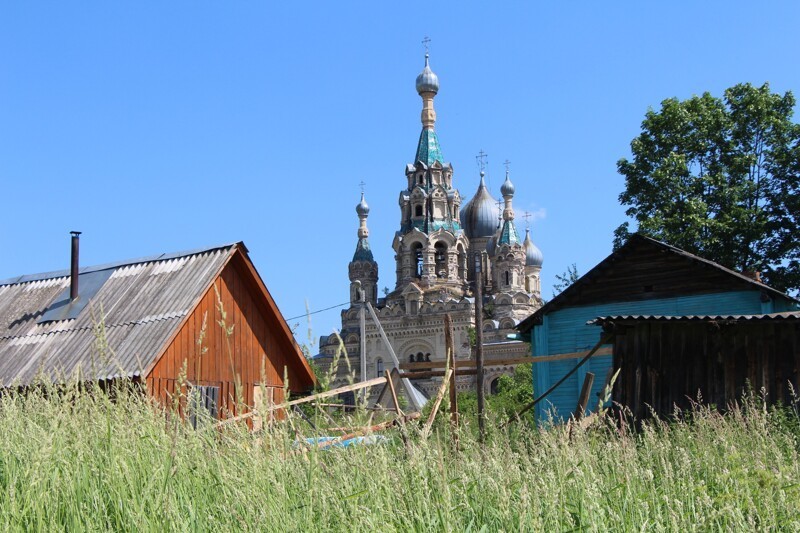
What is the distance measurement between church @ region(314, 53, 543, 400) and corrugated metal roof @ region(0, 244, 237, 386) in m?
52.8

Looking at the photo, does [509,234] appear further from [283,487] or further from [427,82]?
[283,487]

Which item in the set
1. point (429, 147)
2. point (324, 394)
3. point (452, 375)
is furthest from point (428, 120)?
point (324, 394)

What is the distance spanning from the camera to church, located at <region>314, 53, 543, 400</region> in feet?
245

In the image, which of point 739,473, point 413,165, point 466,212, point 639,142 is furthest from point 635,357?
point 466,212

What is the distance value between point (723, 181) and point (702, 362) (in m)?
16.0

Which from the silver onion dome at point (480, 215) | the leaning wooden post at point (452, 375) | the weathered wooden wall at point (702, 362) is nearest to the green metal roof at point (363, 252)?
the silver onion dome at point (480, 215)

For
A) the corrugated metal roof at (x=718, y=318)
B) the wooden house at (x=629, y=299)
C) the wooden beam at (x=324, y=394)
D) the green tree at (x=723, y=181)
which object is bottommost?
the wooden beam at (x=324, y=394)

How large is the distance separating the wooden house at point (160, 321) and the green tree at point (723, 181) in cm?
1393

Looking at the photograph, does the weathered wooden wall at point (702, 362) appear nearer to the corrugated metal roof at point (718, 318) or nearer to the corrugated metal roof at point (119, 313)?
the corrugated metal roof at point (718, 318)

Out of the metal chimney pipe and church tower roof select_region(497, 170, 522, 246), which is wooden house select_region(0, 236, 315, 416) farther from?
church tower roof select_region(497, 170, 522, 246)

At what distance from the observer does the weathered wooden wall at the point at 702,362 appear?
13125 mm

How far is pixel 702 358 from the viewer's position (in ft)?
44.7

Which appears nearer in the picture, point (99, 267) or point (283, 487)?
point (283, 487)

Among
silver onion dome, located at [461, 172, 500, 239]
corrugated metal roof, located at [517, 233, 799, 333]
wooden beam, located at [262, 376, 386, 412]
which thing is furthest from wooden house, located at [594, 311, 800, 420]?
silver onion dome, located at [461, 172, 500, 239]
